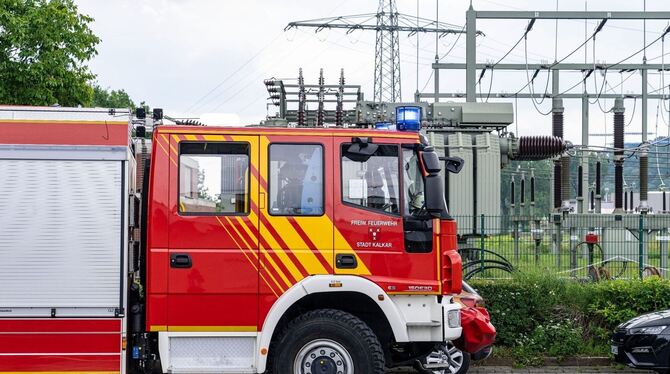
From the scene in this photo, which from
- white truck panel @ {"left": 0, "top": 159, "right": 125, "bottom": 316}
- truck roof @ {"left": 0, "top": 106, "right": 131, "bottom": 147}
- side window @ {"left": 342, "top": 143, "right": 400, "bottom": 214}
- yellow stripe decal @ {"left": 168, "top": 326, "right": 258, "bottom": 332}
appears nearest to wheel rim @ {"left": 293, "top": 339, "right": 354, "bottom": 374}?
yellow stripe decal @ {"left": 168, "top": 326, "right": 258, "bottom": 332}

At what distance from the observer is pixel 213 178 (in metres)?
8.70

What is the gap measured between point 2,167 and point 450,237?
4.29 metres

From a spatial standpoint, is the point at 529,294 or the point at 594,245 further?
the point at 594,245

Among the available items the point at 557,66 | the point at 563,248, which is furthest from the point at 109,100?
the point at 563,248

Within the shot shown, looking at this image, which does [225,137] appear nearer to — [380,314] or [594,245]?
[380,314]

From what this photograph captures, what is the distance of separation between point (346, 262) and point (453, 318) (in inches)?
48.5

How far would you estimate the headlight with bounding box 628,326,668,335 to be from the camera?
1122 cm

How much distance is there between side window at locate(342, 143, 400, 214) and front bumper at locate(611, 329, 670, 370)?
4352mm

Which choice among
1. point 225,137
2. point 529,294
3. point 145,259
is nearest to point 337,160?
point 225,137

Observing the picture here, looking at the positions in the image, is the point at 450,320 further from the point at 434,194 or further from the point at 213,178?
the point at 213,178

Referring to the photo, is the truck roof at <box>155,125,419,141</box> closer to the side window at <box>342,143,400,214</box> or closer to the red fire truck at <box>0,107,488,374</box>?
the red fire truck at <box>0,107,488,374</box>

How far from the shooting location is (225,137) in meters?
8.77

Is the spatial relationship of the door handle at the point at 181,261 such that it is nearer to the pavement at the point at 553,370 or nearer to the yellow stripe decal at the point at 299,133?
the yellow stripe decal at the point at 299,133

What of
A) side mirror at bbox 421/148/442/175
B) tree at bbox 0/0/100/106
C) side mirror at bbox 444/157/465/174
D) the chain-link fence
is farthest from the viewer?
tree at bbox 0/0/100/106
